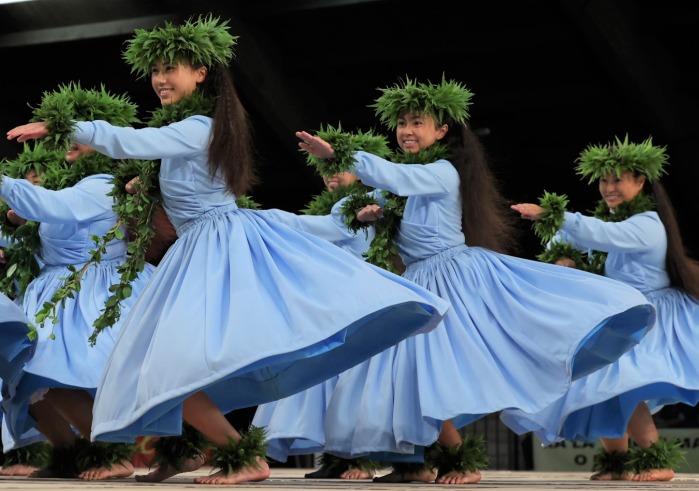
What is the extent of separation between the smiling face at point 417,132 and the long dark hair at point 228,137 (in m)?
0.79

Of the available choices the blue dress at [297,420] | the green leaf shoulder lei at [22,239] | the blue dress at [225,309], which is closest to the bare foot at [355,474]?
the blue dress at [297,420]

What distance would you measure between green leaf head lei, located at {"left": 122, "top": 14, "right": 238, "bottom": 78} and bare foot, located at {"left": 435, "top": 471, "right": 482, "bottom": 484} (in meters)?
1.62

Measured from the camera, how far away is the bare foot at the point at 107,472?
13.6ft

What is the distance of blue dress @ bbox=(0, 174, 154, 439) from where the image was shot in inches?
161

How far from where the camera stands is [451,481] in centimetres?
402

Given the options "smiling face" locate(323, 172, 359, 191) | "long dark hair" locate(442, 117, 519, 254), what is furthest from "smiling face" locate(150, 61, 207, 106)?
"smiling face" locate(323, 172, 359, 191)

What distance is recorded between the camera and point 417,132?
14.7 ft

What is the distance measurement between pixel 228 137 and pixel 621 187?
7.19 ft

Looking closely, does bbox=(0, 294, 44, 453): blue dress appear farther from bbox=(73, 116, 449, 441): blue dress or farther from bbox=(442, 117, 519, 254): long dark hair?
bbox=(442, 117, 519, 254): long dark hair

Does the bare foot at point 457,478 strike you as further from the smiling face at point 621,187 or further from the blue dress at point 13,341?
the smiling face at point 621,187

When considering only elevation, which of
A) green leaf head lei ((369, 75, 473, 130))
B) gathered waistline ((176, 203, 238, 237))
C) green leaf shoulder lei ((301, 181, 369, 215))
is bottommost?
gathered waistline ((176, 203, 238, 237))

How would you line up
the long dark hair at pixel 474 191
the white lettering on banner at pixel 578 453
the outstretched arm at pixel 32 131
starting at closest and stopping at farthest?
the outstretched arm at pixel 32 131, the long dark hair at pixel 474 191, the white lettering on banner at pixel 578 453

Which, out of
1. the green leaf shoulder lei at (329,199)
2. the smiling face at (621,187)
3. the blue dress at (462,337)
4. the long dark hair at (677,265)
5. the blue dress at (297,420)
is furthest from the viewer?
the green leaf shoulder lei at (329,199)

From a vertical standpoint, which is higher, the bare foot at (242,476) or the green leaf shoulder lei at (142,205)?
the green leaf shoulder lei at (142,205)
